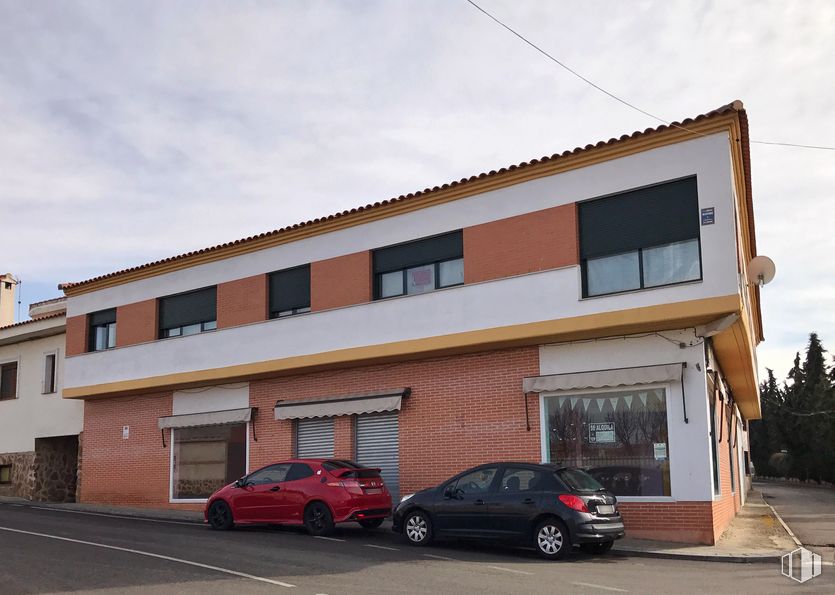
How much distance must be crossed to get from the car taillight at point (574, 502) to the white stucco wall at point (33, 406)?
18.5m

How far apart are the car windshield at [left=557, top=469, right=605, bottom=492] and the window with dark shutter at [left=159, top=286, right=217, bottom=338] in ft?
40.0

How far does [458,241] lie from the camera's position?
720 inches

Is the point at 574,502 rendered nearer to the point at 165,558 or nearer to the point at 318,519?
the point at 318,519

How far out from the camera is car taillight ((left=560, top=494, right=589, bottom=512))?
496 inches

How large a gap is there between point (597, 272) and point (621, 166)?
2.07 m

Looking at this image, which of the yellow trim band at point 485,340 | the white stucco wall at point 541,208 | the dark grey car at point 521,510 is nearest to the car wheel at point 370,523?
the dark grey car at point 521,510

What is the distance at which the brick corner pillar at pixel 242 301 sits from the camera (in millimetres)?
21469

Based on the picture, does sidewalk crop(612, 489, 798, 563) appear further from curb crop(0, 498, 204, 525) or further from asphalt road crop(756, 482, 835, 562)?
curb crop(0, 498, 204, 525)

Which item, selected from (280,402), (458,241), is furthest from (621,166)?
(280,402)

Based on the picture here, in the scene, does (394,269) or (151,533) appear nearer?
(151,533)

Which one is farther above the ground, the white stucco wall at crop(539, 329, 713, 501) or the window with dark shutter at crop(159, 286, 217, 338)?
the window with dark shutter at crop(159, 286, 217, 338)

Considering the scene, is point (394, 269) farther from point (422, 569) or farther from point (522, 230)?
point (422, 569)

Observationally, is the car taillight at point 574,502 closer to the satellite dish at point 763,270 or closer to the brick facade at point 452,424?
the brick facade at point 452,424

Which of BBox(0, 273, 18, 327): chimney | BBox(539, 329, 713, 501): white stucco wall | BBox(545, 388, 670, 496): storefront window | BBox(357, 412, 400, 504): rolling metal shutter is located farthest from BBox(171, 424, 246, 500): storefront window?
BBox(0, 273, 18, 327): chimney
